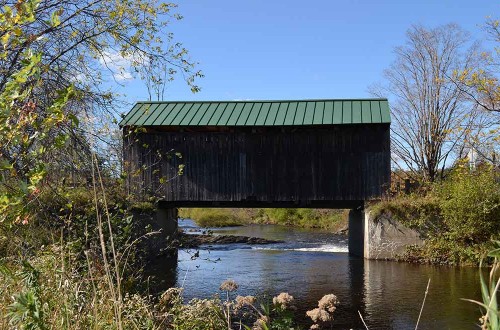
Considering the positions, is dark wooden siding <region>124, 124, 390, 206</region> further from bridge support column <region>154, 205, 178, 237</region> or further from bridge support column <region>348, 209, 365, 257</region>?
bridge support column <region>348, 209, 365, 257</region>

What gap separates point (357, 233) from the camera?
63.2 feet

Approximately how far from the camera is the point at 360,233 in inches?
739

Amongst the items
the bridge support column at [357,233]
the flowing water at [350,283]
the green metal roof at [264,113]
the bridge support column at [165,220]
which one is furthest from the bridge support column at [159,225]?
the bridge support column at [357,233]

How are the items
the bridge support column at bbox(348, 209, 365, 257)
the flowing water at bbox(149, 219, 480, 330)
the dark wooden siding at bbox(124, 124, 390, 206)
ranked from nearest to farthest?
the flowing water at bbox(149, 219, 480, 330) → the dark wooden siding at bbox(124, 124, 390, 206) → the bridge support column at bbox(348, 209, 365, 257)

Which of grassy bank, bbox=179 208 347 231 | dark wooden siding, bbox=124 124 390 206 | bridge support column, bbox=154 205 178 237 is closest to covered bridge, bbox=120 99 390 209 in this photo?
dark wooden siding, bbox=124 124 390 206

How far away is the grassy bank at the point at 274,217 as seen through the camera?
3077cm

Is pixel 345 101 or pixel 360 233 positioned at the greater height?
pixel 345 101

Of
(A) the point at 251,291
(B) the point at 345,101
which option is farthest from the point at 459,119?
(A) the point at 251,291

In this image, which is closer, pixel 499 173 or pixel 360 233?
pixel 499 173

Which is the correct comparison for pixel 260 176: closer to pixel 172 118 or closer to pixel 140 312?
pixel 172 118

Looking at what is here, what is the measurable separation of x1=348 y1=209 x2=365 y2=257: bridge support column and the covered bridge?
3.03 ft

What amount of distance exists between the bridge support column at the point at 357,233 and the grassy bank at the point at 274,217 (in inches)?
347

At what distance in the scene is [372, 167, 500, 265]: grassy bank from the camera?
51.3 ft

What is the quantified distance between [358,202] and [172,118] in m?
6.93
